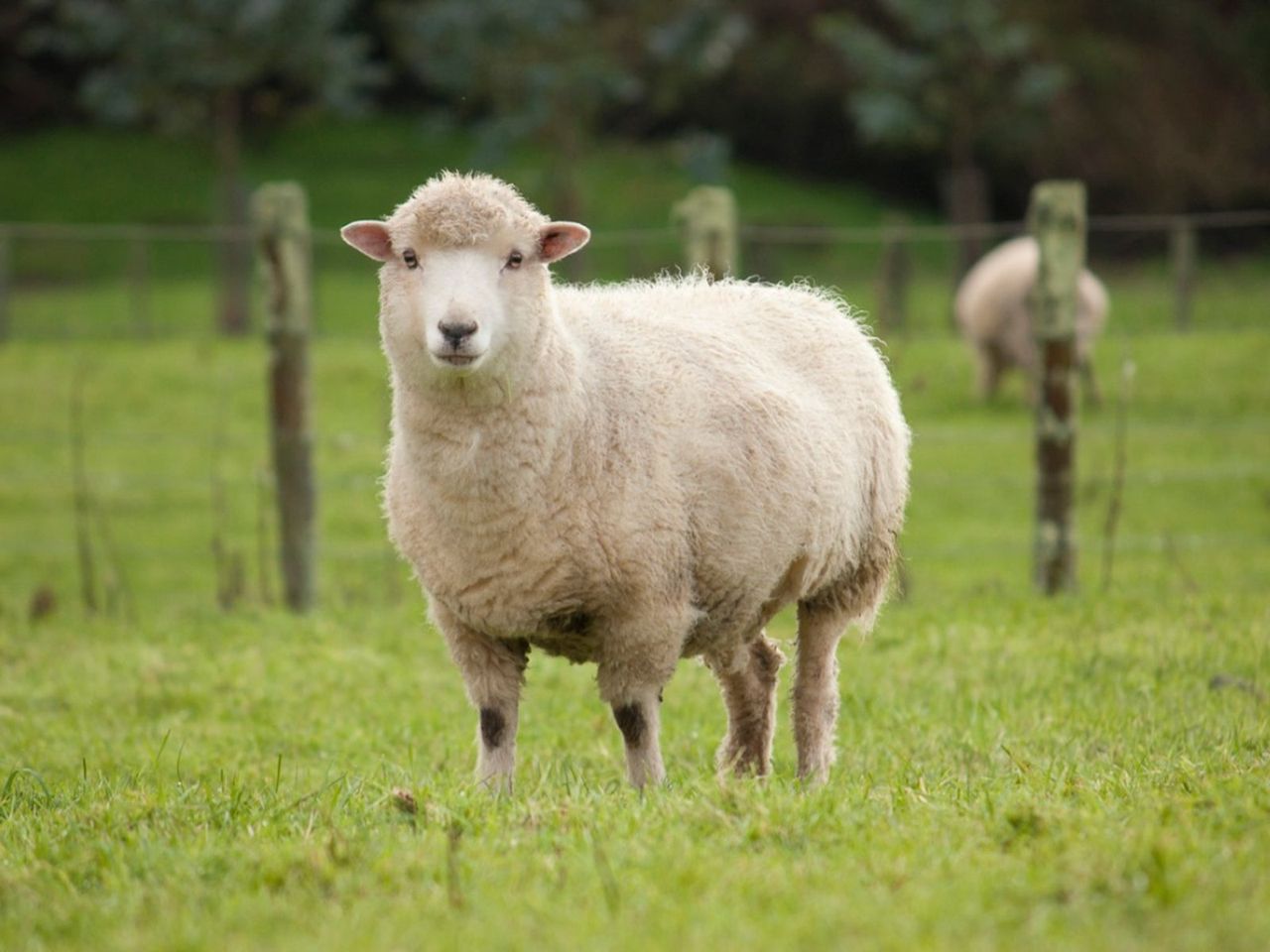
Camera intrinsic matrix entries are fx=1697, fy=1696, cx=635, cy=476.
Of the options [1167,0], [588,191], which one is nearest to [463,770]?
[588,191]

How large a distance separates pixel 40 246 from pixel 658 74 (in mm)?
12818

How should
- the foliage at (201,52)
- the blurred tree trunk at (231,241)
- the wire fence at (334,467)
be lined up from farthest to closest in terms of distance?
1. the foliage at (201,52)
2. the blurred tree trunk at (231,241)
3. the wire fence at (334,467)

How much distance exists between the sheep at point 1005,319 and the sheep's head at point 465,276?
495 inches

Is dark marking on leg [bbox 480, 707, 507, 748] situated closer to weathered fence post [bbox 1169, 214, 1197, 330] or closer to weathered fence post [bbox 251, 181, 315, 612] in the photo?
weathered fence post [bbox 251, 181, 315, 612]

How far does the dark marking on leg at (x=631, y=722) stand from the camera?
5059mm

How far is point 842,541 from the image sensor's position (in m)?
5.63

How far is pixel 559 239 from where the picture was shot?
4.98 meters

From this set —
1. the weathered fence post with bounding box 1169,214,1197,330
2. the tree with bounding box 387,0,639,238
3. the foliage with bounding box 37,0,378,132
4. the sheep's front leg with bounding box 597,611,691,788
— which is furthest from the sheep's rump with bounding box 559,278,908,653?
the tree with bounding box 387,0,639,238

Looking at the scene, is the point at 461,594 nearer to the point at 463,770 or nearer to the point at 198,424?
the point at 463,770

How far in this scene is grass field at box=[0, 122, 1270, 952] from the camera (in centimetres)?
331

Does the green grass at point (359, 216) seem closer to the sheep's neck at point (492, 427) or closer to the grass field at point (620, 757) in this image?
the grass field at point (620, 757)

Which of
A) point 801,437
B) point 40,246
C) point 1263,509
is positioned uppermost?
point 40,246

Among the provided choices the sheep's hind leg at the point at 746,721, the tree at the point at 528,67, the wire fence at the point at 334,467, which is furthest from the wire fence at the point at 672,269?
the sheep's hind leg at the point at 746,721

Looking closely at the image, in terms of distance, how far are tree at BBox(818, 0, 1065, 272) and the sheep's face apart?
24.9m
